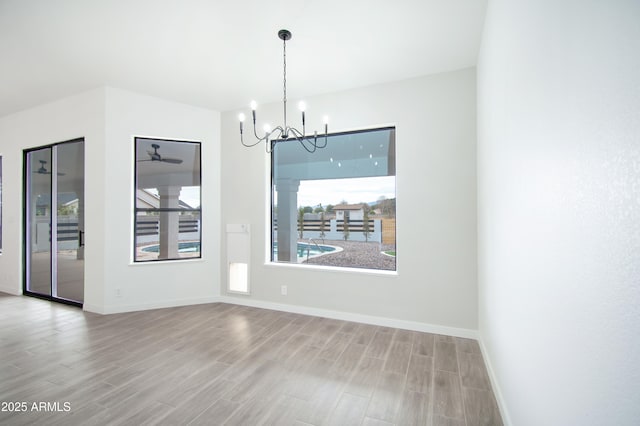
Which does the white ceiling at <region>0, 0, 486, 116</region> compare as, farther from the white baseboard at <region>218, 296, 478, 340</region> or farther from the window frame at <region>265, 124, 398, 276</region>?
the white baseboard at <region>218, 296, 478, 340</region>

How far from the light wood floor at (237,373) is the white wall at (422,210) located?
30cm

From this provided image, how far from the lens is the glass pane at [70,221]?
14.4 feet

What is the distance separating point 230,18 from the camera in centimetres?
249

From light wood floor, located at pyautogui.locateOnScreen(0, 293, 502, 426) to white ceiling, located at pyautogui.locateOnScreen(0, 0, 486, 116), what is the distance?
3.05 meters

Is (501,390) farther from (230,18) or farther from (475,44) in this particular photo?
(230,18)

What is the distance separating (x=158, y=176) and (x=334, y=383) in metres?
3.83

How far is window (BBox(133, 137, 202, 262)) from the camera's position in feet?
13.8

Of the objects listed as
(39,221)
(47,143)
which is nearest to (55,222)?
(39,221)

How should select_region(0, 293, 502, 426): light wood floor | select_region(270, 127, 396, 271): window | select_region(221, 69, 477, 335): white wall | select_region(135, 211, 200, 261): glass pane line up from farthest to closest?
select_region(135, 211, 200, 261): glass pane < select_region(270, 127, 396, 271): window < select_region(221, 69, 477, 335): white wall < select_region(0, 293, 502, 426): light wood floor

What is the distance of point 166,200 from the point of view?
4383 mm

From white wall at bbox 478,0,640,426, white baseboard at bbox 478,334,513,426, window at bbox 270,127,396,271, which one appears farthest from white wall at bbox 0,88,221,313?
white wall at bbox 478,0,640,426

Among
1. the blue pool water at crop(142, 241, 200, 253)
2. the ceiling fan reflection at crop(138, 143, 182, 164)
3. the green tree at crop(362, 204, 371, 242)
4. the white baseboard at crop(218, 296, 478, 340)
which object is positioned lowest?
the white baseboard at crop(218, 296, 478, 340)

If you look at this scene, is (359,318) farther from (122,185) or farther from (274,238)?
(122,185)

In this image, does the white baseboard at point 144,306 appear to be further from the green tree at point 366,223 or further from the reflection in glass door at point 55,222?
the green tree at point 366,223
